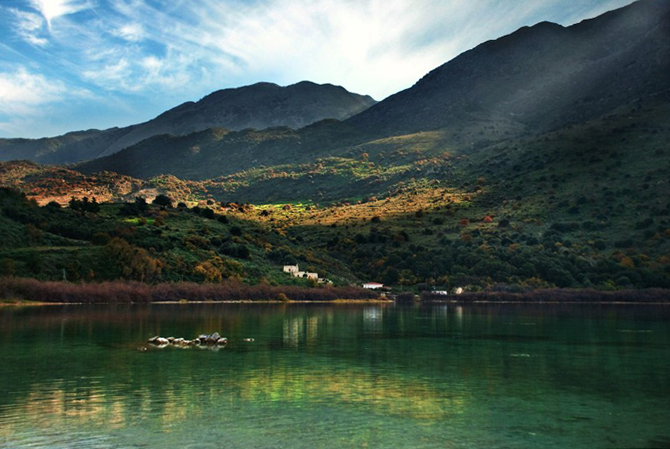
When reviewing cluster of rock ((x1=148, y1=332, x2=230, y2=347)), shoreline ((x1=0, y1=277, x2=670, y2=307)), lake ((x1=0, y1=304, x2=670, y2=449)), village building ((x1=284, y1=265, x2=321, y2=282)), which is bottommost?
lake ((x1=0, y1=304, x2=670, y2=449))

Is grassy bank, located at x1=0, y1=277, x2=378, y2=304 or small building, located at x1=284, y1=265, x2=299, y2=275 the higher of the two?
small building, located at x1=284, y1=265, x2=299, y2=275

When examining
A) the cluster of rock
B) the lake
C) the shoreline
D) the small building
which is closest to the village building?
the small building

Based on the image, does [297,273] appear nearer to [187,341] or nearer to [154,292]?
[154,292]

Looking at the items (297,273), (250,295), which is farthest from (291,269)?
(250,295)

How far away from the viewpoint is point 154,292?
91875 mm

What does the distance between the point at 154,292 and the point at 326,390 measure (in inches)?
2722

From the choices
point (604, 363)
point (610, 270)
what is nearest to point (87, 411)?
point (604, 363)

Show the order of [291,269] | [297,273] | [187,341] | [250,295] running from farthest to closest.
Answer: [291,269], [297,273], [250,295], [187,341]

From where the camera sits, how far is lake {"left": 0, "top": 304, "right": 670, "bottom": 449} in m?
20.1

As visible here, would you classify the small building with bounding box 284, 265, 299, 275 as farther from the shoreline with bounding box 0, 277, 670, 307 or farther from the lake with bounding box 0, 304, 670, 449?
the lake with bounding box 0, 304, 670, 449

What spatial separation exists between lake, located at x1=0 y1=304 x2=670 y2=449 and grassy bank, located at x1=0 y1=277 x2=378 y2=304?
86.6 ft

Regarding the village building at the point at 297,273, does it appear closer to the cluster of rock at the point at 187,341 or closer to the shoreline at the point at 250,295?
the shoreline at the point at 250,295

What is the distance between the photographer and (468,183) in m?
192

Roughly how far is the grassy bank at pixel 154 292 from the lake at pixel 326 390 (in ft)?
86.6
